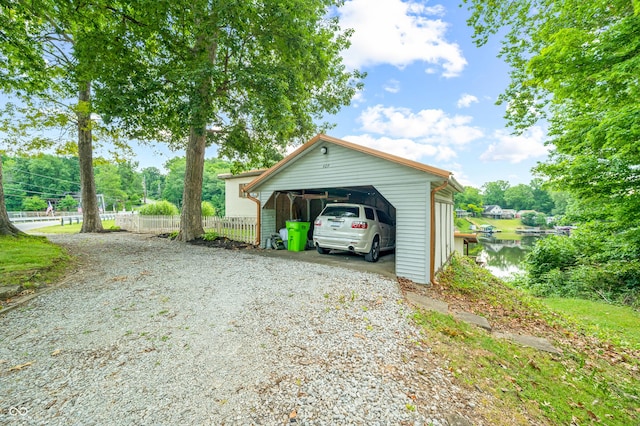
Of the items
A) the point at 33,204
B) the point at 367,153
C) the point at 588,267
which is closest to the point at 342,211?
the point at 367,153

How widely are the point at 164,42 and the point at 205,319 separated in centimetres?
1012

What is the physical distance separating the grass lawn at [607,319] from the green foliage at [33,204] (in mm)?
64794

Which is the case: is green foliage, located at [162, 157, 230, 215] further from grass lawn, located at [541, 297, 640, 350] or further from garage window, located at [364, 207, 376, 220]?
grass lawn, located at [541, 297, 640, 350]

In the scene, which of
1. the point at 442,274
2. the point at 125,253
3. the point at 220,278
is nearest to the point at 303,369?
the point at 220,278

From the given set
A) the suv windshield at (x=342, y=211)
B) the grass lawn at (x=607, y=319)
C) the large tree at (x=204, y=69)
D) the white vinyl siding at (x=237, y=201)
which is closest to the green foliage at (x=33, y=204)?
the white vinyl siding at (x=237, y=201)

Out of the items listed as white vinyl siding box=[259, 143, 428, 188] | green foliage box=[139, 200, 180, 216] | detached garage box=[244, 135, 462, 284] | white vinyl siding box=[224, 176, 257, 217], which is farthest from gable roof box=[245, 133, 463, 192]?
green foliage box=[139, 200, 180, 216]

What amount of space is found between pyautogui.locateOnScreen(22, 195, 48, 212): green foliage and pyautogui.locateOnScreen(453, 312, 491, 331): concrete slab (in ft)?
206

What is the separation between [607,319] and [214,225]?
Answer: 13658 mm

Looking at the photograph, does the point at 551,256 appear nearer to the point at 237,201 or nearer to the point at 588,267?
the point at 588,267

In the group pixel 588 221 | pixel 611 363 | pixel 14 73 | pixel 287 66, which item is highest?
pixel 287 66

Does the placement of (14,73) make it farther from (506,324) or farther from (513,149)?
(513,149)

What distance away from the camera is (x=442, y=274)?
7582 mm

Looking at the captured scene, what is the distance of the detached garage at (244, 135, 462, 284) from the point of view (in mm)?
6430

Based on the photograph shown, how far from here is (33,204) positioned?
43781 millimetres
